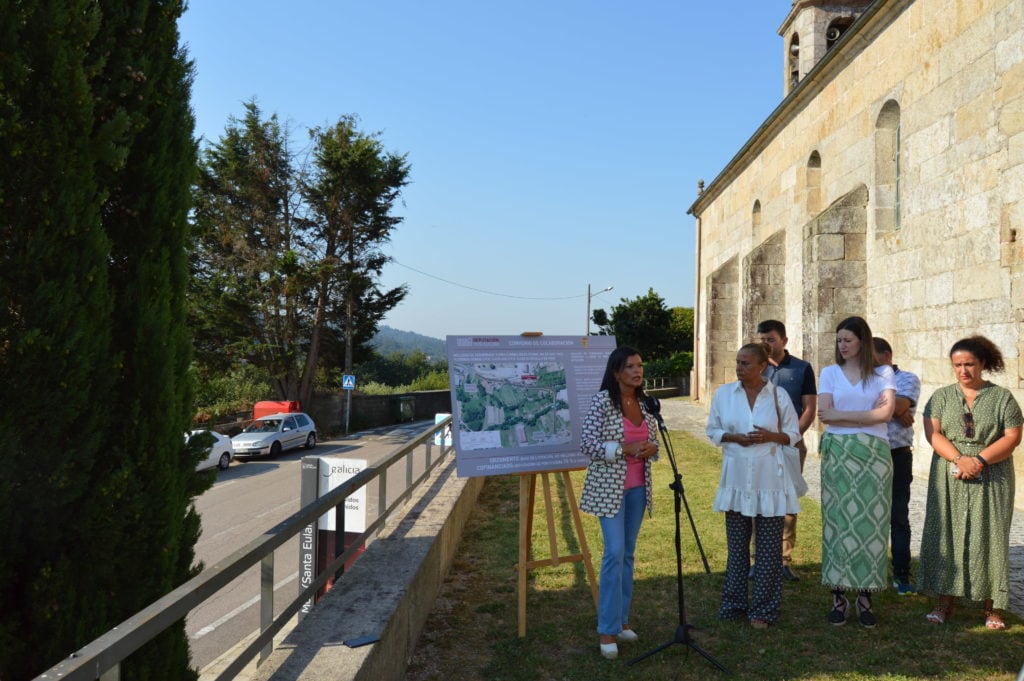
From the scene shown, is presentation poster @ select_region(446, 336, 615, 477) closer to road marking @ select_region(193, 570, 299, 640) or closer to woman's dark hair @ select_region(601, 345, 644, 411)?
woman's dark hair @ select_region(601, 345, 644, 411)

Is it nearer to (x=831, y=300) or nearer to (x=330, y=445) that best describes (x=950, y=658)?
(x=831, y=300)

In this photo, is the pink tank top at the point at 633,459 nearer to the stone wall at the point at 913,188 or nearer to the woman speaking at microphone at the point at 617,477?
the woman speaking at microphone at the point at 617,477

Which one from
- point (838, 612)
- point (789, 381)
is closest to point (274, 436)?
point (789, 381)

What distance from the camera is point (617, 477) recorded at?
443 cm

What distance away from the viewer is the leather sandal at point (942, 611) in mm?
4812

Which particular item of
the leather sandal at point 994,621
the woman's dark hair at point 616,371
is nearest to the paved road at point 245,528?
the woman's dark hair at point 616,371

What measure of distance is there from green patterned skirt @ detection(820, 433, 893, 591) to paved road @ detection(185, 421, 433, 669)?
9.79ft

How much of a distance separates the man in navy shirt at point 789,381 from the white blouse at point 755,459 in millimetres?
1027

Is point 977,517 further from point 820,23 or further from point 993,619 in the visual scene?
point 820,23

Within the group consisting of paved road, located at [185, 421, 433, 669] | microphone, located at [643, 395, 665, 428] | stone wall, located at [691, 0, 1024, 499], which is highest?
stone wall, located at [691, 0, 1024, 499]

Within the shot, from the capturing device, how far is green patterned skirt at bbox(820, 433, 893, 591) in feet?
15.6

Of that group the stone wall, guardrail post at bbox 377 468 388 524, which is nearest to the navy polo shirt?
guardrail post at bbox 377 468 388 524

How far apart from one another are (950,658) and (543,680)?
226 cm

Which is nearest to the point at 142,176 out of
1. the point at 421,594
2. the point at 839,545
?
the point at 421,594
